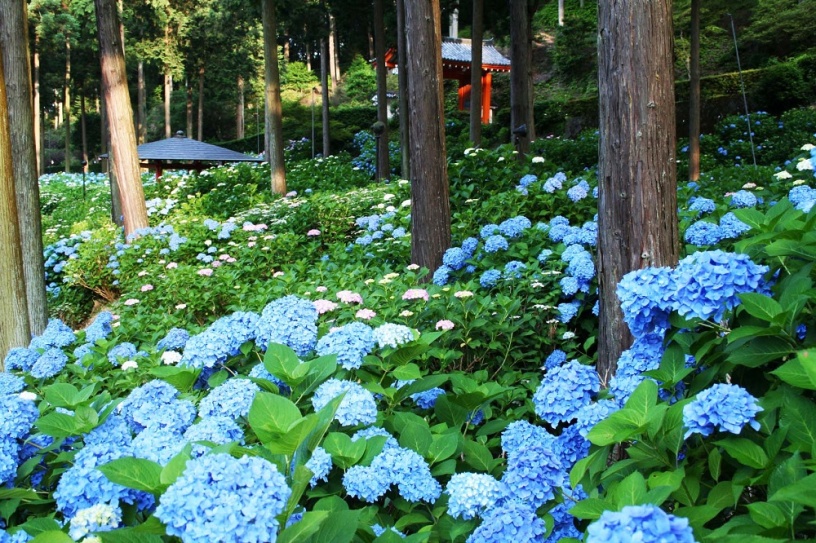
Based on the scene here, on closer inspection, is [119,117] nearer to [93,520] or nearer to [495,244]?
[495,244]

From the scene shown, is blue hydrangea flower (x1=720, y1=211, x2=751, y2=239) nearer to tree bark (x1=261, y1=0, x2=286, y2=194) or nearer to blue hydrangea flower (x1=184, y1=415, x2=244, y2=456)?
blue hydrangea flower (x1=184, y1=415, x2=244, y2=456)

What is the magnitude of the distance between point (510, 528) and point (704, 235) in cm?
318

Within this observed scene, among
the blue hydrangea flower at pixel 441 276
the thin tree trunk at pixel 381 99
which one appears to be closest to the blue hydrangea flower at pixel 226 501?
the blue hydrangea flower at pixel 441 276

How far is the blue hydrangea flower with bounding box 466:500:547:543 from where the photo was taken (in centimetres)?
156

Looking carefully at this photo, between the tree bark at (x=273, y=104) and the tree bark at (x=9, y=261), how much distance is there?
7.39m

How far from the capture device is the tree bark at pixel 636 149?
10.1 ft

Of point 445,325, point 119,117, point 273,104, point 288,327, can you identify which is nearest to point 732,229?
point 445,325

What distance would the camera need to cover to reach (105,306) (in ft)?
27.9

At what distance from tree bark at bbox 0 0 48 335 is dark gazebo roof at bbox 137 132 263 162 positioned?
816 centimetres

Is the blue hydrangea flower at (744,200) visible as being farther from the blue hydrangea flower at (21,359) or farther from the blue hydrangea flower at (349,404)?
the blue hydrangea flower at (21,359)

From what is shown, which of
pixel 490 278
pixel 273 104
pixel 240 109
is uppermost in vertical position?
pixel 240 109

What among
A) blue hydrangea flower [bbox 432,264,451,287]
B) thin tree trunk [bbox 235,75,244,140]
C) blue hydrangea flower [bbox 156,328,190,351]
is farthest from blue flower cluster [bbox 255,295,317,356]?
thin tree trunk [bbox 235,75,244,140]

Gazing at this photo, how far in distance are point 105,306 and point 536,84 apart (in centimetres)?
2731

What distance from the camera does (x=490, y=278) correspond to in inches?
180
